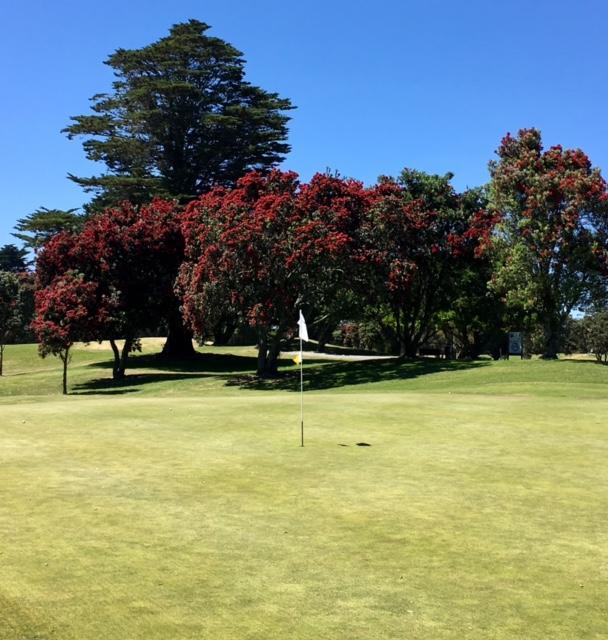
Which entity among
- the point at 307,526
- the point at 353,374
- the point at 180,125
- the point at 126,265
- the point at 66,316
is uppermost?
the point at 180,125

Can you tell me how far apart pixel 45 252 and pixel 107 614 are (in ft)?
141

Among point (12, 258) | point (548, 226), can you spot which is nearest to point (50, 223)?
point (548, 226)

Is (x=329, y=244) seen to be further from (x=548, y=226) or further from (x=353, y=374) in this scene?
(x=548, y=226)

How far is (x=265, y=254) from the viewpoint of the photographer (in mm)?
37812

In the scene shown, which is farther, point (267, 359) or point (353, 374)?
point (267, 359)

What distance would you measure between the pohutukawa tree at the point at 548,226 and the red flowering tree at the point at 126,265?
71.6ft

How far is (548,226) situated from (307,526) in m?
35.3

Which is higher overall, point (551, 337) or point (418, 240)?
point (418, 240)

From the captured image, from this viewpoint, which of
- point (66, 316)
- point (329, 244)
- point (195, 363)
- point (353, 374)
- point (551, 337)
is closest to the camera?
point (329, 244)

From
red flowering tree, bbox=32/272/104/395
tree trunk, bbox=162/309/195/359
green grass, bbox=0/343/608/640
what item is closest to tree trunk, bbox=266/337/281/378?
red flowering tree, bbox=32/272/104/395

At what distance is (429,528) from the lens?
9.51 metres

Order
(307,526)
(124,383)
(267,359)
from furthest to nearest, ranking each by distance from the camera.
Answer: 1. (124,383)
2. (267,359)
3. (307,526)

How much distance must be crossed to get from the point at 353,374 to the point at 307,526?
32754 millimetres

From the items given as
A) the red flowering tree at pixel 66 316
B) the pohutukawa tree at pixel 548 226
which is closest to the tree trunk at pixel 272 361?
the red flowering tree at pixel 66 316
